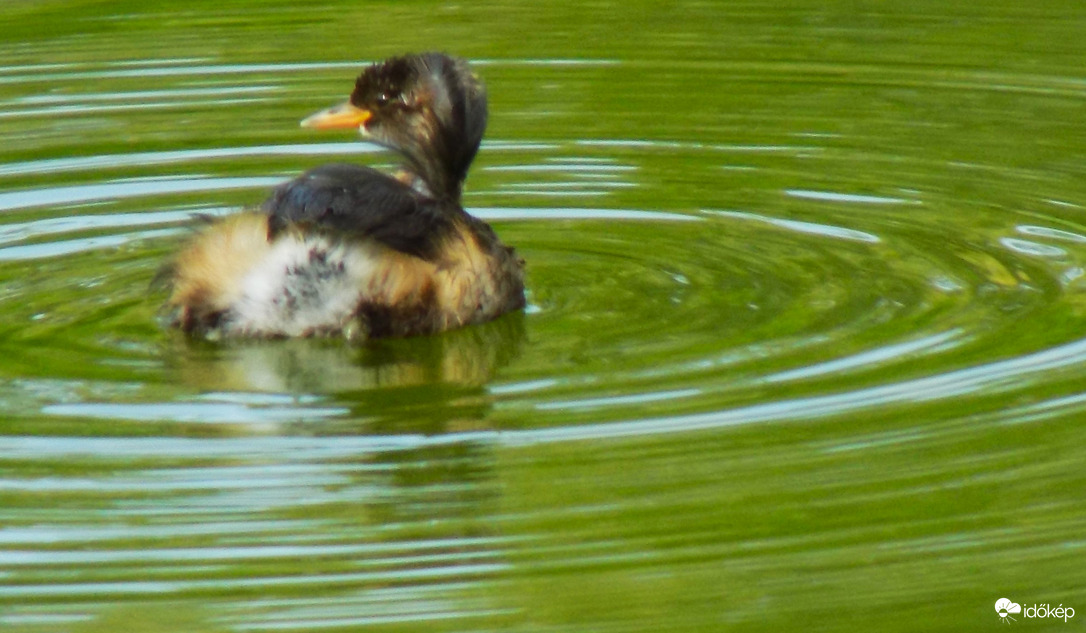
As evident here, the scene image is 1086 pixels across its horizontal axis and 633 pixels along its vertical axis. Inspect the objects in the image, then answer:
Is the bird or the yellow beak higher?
the yellow beak

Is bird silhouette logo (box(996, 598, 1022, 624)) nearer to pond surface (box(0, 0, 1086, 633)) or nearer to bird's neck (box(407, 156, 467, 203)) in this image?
pond surface (box(0, 0, 1086, 633))

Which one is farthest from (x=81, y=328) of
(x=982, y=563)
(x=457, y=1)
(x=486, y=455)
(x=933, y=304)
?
(x=457, y=1)

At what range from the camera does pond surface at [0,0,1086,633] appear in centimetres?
434

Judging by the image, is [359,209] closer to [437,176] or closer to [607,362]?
[607,362]

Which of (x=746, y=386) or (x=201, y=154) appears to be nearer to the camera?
(x=746, y=386)

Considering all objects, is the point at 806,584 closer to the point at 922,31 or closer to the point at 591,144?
the point at 591,144

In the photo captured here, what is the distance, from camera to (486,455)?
5062 millimetres

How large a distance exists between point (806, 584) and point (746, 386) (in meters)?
1.30

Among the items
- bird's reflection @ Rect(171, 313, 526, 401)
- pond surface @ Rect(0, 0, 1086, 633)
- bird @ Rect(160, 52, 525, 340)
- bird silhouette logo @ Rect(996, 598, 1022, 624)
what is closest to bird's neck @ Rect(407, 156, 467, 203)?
bird @ Rect(160, 52, 525, 340)

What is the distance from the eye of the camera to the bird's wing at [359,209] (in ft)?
19.6

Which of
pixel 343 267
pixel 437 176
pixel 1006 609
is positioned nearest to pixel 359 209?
pixel 343 267
